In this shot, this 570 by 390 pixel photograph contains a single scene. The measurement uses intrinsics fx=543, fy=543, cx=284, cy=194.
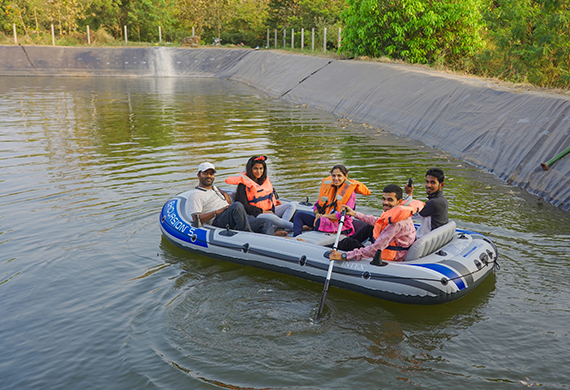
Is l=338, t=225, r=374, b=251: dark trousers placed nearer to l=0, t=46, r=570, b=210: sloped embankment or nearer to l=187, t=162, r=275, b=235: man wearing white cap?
l=187, t=162, r=275, b=235: man wearing white cap

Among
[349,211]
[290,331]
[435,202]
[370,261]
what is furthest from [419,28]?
[290,331]

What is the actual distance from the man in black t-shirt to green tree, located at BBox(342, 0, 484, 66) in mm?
15221

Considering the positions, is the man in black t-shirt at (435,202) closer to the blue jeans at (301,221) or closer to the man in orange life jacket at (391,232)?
the man in orange life jacket at (391,232)

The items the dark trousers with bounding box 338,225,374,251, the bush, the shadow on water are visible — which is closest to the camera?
the shadow on water

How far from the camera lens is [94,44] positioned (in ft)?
125

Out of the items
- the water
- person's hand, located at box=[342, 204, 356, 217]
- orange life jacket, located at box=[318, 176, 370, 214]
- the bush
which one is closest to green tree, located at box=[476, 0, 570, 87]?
the water

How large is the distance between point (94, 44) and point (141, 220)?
3382cm

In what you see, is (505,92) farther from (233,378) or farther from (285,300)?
(233,378)

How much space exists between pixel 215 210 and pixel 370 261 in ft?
7.84

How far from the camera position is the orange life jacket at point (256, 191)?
736 cm

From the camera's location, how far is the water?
4.60 m

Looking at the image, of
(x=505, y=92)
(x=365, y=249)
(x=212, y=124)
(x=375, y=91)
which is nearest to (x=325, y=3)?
(x=375, y=91)

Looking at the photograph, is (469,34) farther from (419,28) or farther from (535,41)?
(535,41)

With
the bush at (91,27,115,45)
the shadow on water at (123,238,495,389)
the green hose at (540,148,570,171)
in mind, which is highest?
the bush at (91,27,115,45)
